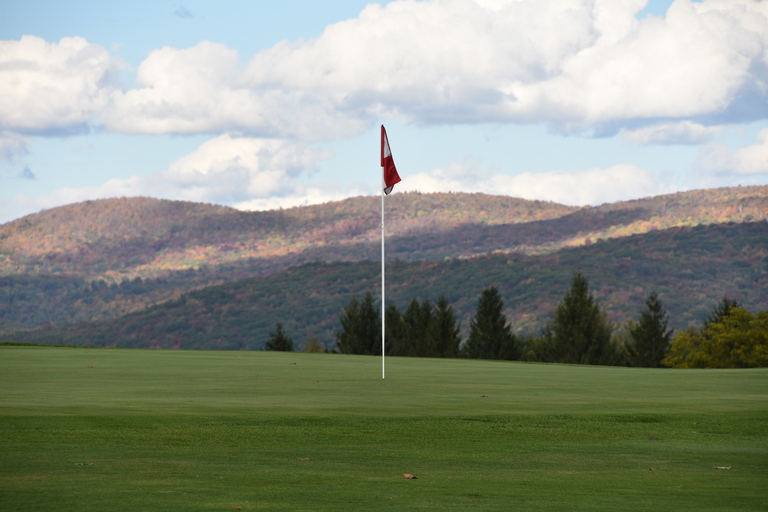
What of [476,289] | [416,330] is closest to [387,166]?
[416,330]

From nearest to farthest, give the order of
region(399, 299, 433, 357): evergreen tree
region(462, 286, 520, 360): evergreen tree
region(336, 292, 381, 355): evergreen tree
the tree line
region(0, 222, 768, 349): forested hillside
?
the tree line
region(399, 299, 433, 357): evergreen tree
region(462, 286, 520, 360): evergreen tree
region(336, 292, 381, 355): evergreen tree
region(0, 222, 768, 349): forested hillside

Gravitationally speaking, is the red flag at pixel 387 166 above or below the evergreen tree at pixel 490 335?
above

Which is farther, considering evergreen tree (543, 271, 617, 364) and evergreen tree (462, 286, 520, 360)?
evergreen tree (462, 286, 520, 360)

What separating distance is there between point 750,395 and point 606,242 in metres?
184

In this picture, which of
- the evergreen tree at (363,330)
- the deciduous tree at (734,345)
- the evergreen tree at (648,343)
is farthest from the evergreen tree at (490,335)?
the deciduous tree at (734,345)

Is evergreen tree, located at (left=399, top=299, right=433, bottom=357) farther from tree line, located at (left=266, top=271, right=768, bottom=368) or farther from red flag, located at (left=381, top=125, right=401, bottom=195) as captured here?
red flag, located at (left=381, top=125, right=401, bottom=195)

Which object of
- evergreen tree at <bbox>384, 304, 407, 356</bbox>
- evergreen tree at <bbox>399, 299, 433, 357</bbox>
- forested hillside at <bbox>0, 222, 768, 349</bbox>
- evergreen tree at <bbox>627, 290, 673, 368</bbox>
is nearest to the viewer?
evergreen tree at <bbox>627, 290, 673, 368</bbox>

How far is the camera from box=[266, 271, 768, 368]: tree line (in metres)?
73.1

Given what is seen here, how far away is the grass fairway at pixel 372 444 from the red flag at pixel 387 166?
4.23 m

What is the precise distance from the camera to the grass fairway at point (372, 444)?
732cm

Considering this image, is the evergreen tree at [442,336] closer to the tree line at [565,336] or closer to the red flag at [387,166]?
the tree line at [565,336]

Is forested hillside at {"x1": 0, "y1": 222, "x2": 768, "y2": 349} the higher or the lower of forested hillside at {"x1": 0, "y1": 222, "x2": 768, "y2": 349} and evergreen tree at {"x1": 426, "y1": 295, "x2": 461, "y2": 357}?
the higher

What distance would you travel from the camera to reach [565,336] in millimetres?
82625

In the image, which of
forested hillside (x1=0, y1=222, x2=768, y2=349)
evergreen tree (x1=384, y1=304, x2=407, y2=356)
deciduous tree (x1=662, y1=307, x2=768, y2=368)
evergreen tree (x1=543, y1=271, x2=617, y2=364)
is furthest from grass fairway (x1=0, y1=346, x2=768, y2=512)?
forested hillside (x1=0, y1=222, x2=768, y2=349)
